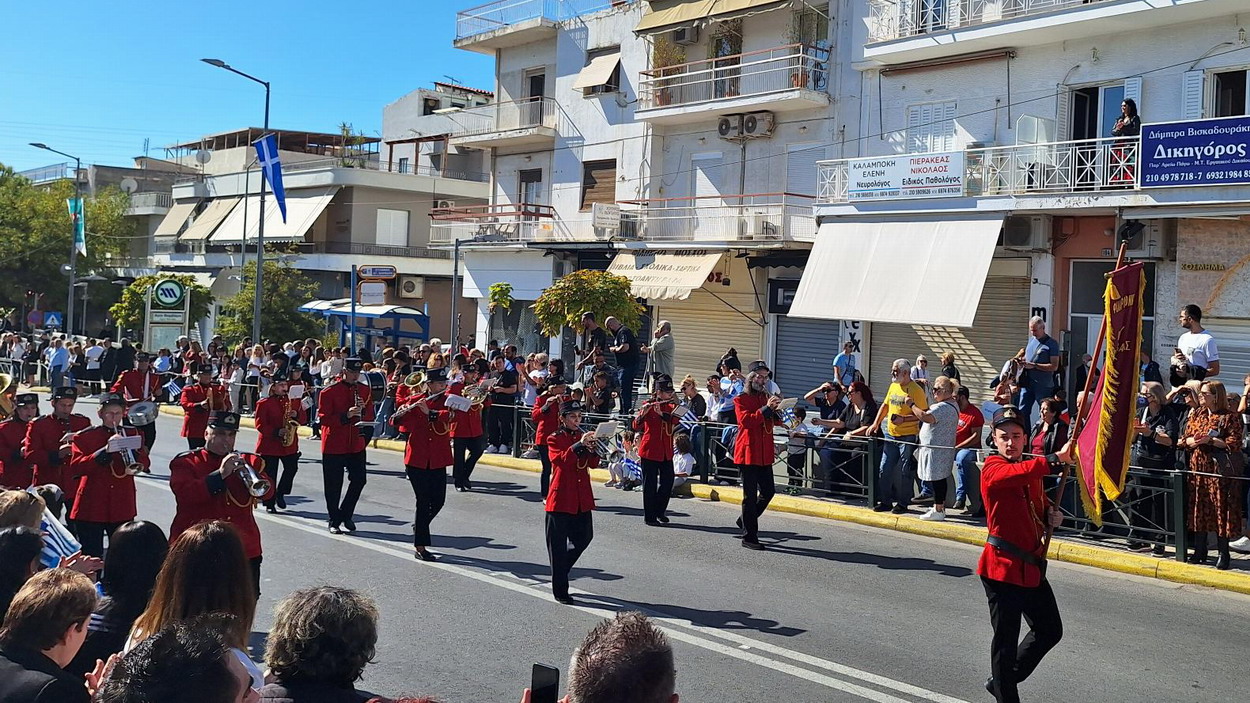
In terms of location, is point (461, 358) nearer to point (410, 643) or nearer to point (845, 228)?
point (845, 228)

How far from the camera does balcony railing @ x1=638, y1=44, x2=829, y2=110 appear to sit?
25109mm

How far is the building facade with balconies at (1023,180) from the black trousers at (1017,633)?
43.1 feet

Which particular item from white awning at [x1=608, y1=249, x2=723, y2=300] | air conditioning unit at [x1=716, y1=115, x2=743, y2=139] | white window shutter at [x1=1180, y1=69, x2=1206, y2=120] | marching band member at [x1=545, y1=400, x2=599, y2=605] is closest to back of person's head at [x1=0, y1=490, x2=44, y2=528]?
marching band member at [x1=545, y1=400, x2=599, y2=605]

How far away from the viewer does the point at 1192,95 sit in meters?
19.3

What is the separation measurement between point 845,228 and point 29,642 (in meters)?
20.3

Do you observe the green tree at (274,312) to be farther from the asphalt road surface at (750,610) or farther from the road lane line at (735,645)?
the road lane line at (735,645)

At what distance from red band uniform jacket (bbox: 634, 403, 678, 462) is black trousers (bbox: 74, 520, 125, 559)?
5.95 metres

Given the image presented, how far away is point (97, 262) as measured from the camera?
53.2 meters

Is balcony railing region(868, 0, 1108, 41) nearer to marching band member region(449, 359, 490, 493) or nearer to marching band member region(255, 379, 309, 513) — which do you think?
marching band member region(449, 359, 490, 493)

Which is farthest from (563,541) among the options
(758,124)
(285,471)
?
(758,124)

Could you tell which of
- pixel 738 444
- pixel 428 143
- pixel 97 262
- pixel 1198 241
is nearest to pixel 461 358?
pixel 738 444

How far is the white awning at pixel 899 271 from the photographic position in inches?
802

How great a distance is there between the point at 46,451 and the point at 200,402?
6.15 meters

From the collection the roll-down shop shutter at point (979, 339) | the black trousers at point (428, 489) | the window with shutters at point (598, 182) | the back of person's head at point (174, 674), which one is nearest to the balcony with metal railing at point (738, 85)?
the window with shutters at point (598, 182)
